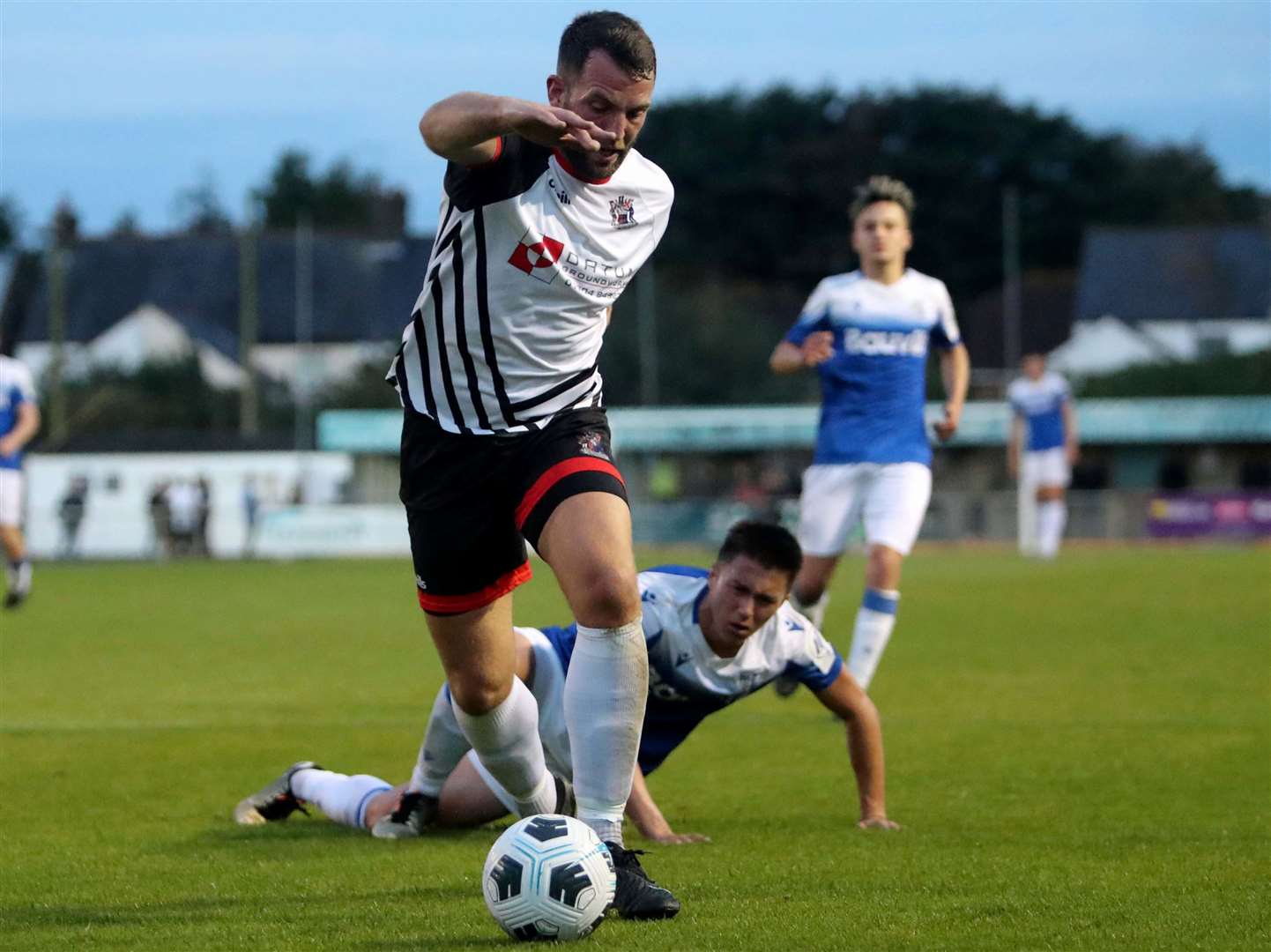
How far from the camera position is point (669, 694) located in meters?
6.49

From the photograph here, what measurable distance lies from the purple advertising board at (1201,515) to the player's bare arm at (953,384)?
29563mm

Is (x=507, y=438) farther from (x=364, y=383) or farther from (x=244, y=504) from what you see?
(x=364, y=383)

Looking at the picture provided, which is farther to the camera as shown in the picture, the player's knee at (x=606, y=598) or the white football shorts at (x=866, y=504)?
the white football shorts at (x=866, y=504)

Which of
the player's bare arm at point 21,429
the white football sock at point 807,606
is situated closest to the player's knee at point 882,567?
the white football sock at point 807,606

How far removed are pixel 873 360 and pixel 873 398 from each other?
7.9 inches

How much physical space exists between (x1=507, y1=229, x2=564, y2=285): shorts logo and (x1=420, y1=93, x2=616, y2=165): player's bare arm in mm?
383

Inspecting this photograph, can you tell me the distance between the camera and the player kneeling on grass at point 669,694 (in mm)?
6348

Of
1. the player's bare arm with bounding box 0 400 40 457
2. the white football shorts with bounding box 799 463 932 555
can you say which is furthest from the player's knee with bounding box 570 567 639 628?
the player's bare arm with bounding box 0 400 40 457

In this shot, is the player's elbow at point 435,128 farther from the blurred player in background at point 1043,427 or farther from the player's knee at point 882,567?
the blurred player in background at point 1043,427

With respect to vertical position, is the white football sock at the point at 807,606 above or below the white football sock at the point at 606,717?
below

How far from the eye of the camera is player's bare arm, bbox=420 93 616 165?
457 cm

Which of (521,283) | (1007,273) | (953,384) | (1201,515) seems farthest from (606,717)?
(1007,273)

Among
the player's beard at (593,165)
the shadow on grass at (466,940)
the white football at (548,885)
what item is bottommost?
the shadow on grass at (466,940)

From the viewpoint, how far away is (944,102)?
256ft
